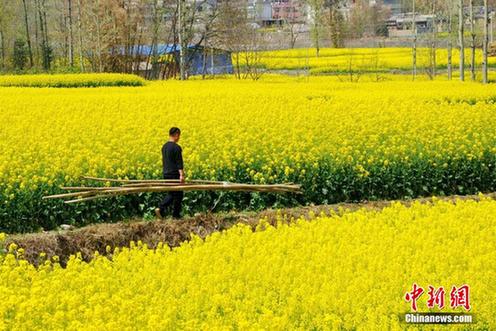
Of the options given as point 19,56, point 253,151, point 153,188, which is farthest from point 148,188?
point 19,56

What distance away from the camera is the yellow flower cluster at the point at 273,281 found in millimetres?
5883

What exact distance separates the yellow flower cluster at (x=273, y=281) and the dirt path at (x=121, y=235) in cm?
198

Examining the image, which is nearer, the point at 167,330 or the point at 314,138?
the point at 167,330

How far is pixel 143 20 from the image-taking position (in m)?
57.7

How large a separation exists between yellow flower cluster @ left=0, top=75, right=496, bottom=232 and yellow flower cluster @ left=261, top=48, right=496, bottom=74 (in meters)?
33.7

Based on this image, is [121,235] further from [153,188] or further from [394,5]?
[394,5]

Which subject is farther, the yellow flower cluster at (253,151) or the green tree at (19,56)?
the green tree at (19,56)

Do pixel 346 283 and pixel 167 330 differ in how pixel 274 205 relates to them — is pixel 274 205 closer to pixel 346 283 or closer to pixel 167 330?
pixel 346 283

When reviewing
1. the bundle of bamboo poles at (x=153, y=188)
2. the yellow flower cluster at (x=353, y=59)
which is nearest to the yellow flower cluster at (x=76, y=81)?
the yellow flower cluster at (x=353, y=59)

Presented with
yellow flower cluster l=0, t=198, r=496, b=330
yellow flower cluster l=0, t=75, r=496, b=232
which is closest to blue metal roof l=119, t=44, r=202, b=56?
yellow flower cluster l=0, t=75, r=496, b=232

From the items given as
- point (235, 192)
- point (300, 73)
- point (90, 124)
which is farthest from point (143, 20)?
point (235, 192)

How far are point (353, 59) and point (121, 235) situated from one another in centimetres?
5085

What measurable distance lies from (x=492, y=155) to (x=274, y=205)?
4.70 meters

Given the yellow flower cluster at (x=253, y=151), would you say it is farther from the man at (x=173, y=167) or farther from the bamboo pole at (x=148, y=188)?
the bamboo pole at (x=148, y=188)
